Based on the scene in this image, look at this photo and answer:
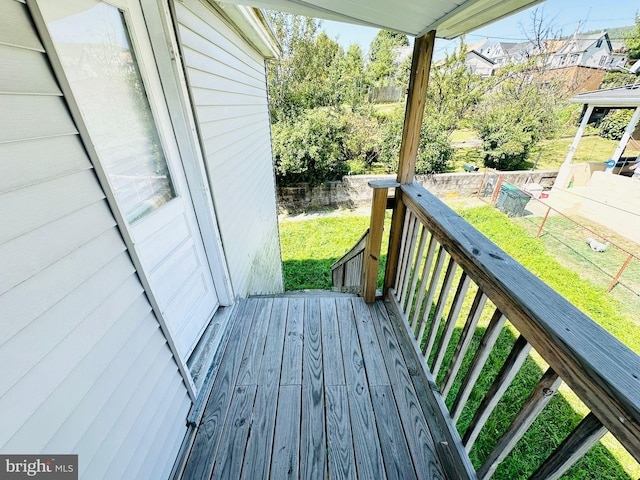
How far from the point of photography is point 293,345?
183cm

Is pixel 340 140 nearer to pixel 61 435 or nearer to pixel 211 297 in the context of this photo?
pixel 211 297

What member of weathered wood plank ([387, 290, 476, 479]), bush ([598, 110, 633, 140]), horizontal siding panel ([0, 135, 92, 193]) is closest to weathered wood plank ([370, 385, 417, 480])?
weathered wood plank ([387, 290, 476, 479])

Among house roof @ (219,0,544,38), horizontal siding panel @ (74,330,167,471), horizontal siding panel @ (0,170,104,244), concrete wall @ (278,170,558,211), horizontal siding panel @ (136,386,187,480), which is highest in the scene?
house roof @ (219,0,544,38)

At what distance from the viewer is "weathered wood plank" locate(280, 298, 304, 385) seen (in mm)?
1604

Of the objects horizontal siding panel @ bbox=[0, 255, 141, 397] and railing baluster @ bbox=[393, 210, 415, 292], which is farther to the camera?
railing baluster @ bbox=[393, 210, 415, 292]

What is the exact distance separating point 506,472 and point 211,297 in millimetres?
2393

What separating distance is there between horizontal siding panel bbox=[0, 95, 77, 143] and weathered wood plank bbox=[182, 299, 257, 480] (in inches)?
56.6

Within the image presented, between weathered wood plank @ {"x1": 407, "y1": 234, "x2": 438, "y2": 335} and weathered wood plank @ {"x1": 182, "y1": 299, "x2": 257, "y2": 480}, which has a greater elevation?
weathered wood plank @ {"x1": 407, "y1": 234, "x2": 438, "y2": 335}

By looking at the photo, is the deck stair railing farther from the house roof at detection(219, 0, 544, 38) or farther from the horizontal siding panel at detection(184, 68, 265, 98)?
the horizontal siding panel at detection(184, 68, 265, 98)

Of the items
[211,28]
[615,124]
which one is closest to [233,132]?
[211,28]

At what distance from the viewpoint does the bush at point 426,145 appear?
344 inches

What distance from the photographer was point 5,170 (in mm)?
616

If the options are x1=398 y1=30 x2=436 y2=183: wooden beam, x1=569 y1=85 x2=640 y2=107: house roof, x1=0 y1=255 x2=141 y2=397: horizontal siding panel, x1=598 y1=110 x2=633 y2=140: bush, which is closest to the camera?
x1=0 y1=255 x2=141 y2=397: horizontal siding panel

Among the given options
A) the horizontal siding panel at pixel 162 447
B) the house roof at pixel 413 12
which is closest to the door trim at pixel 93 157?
the horizontal siding panel at pixel 162 447
